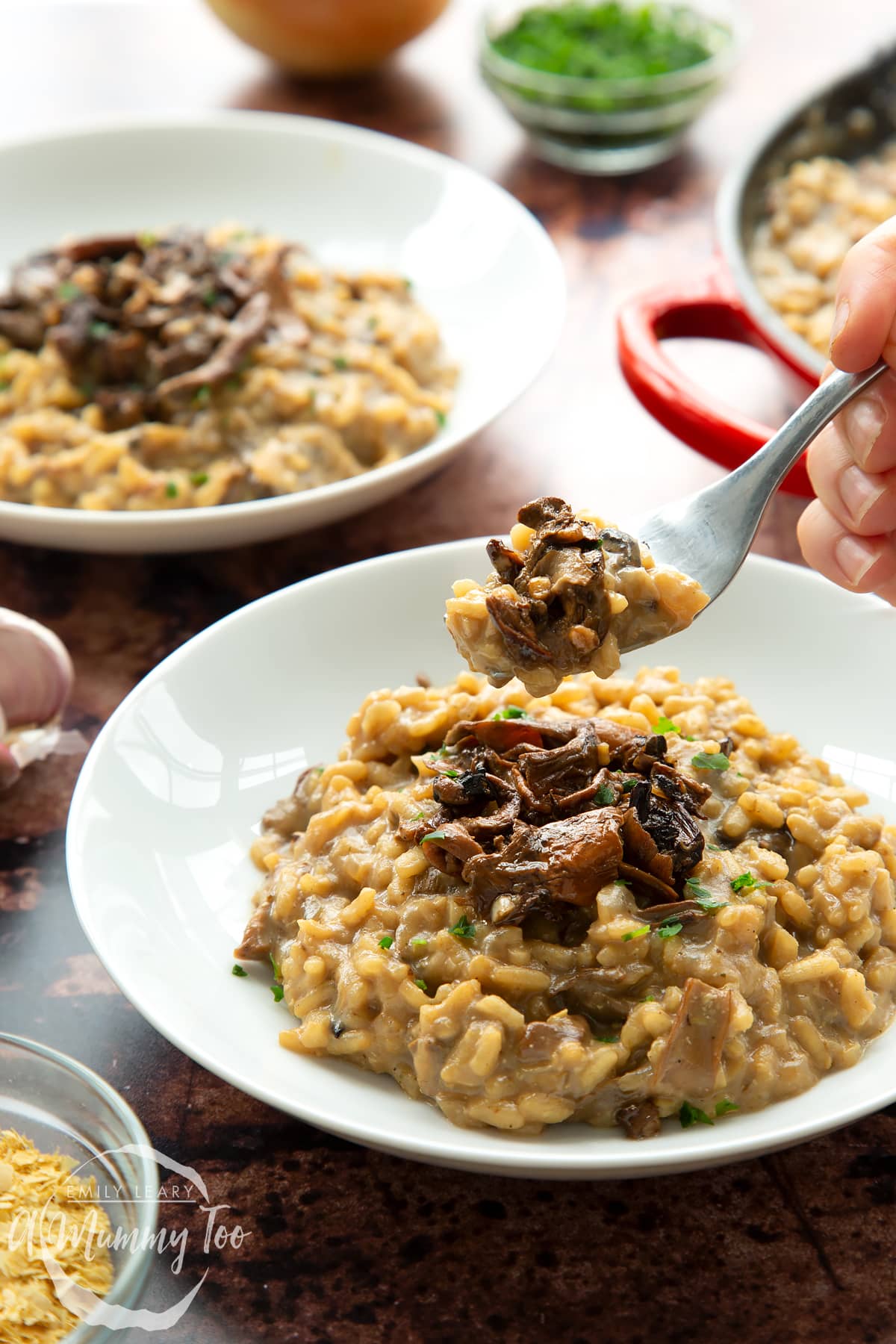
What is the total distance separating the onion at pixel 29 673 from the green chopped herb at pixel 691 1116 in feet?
5.84

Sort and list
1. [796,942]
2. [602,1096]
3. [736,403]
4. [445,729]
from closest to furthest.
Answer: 1. [602,1096]
2. [796,942]
3. [445,729]
4. [736,403]

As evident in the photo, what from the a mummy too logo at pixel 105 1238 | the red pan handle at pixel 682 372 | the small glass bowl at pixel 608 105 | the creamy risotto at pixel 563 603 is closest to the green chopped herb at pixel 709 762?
the creamy risotto at pixel 563 603

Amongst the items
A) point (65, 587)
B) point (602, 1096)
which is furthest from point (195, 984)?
point (65, 587)

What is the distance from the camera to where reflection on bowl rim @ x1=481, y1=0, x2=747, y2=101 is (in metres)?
5.76

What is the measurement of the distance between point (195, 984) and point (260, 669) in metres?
0.92

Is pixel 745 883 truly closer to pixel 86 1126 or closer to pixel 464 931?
pixel 464 931

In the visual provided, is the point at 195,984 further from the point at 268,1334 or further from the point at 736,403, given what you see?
the point at 736,403

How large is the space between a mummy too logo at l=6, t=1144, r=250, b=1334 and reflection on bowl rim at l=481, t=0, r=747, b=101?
4767mm

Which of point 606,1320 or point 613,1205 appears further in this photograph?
point 613,1205

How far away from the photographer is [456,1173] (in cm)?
261

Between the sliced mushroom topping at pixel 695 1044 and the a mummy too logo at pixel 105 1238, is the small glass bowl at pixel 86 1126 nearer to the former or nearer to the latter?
the a mummy too logo at pixel 105 1238

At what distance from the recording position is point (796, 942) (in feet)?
8.73

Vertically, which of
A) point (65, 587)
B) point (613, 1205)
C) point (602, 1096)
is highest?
point (602, 1096)

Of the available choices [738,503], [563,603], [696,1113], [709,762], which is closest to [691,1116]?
[696,1113]
